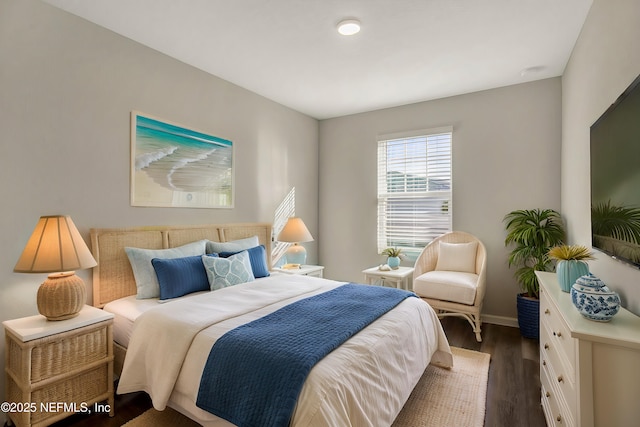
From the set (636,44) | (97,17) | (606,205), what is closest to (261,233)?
(97,17)

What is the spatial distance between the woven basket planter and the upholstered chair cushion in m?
0.49

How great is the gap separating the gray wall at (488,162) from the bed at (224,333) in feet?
5.88

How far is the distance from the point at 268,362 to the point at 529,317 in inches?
114

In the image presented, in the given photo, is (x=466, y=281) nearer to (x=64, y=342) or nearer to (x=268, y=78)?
(x=268, y=78)

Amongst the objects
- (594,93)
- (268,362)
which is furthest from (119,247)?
(594,93)

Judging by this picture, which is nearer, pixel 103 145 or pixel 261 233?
pixel 103 145

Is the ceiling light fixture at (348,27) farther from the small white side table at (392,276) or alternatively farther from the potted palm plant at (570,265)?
the small white side table at (392,276)

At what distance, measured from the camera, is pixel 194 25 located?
253cm

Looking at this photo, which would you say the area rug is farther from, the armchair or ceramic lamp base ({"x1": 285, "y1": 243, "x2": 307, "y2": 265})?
ceramic lamp base ({"x1": 285, "y1": 243, "x2": 307, "y2": 265})

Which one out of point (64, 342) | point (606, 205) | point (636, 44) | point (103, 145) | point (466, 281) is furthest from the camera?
point (466, 281)

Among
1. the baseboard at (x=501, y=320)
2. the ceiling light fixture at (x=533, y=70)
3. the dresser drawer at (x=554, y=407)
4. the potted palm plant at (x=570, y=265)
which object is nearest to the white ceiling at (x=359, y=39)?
the ceiling light fixture at (x=533, y=70)

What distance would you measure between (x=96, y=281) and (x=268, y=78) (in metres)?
2.46

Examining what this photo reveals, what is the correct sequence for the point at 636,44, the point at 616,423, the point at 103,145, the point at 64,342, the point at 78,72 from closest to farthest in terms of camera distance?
the point at 616,423
the point at 636,44
the point at 64,342
the point at 78,72
the point at 103,145

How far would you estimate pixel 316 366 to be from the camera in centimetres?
147
